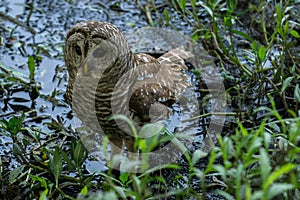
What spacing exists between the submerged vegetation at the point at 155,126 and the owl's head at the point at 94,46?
15.9 inches

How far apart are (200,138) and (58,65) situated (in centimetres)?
137

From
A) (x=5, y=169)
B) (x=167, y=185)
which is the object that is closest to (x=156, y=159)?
(x=167, y=185)

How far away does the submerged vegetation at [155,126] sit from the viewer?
274 cm

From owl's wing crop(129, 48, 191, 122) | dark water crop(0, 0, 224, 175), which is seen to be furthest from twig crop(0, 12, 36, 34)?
owl's wing crop(129, 48, 191, 122)

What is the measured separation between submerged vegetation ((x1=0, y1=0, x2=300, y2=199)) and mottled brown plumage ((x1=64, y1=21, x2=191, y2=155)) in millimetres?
236

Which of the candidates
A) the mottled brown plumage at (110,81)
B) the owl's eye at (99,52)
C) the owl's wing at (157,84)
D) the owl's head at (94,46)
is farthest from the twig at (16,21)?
the owl's eye at (99,52)

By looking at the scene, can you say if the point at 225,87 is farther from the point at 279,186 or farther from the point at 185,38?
the point at 279,186

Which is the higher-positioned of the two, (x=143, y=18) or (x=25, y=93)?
(x=143, y=18)

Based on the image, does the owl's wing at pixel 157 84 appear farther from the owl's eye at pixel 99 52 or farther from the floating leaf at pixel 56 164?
the floating leaf at pixel 56 164

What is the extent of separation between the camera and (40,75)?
4.36 meters

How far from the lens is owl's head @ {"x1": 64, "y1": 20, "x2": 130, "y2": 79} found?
2.85 metres

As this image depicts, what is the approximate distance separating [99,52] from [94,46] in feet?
0.19

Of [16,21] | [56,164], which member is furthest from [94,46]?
[16,21]

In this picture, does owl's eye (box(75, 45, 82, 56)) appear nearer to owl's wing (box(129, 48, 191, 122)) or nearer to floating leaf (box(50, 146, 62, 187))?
owl's wing (box(129, 48, 191, 122))
